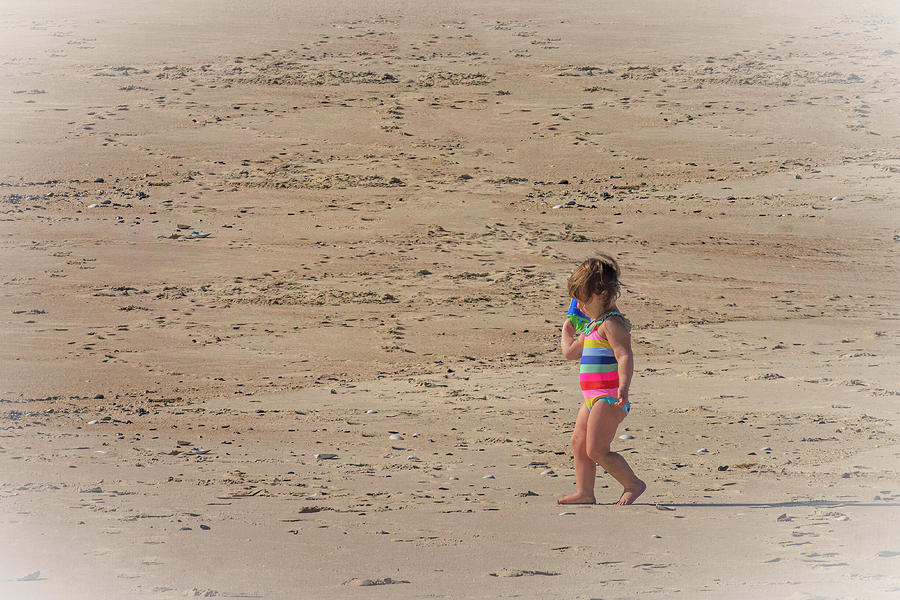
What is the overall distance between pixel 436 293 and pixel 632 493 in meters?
5.41

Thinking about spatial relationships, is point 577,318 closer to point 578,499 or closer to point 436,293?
point 578,499

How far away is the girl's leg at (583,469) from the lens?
579 centimetres

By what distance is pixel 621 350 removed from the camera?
225 inches

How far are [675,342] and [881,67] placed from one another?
964 cm

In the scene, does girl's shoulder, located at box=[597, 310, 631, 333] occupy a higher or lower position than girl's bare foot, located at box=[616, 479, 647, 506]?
higher

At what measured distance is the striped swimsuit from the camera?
5.79m

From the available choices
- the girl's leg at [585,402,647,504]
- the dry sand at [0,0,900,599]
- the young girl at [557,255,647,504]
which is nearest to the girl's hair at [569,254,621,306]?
the young girl at [557,255,647,504]

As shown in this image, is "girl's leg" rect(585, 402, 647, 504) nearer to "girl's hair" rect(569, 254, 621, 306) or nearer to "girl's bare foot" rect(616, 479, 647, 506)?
"girl's bare foot" rect(616, 479, 647, 506)

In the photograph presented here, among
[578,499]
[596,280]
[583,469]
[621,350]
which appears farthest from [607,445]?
[596,280]

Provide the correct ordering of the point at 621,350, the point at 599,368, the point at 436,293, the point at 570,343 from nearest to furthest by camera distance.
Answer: the point at 621,350, the point at 599,368, the point at 570,343, the point at 436,293

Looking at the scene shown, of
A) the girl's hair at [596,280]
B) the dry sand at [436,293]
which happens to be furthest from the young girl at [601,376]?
the dry sand at [436,293]

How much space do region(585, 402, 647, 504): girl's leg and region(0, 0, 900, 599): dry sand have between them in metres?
0.18

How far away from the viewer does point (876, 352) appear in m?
9.60

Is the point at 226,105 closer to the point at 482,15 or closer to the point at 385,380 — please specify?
the point at 482,15
